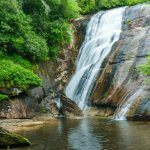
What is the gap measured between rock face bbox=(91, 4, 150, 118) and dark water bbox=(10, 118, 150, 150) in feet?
15.1

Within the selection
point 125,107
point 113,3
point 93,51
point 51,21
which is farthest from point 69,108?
point 113,3

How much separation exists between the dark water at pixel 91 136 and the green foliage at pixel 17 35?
8.32 m

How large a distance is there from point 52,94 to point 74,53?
7.28m

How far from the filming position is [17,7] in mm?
30922

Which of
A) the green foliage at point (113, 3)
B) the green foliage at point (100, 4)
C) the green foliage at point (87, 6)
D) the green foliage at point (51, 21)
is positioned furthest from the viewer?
the green foliage at point (87, 6)

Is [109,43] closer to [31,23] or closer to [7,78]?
[31,23]

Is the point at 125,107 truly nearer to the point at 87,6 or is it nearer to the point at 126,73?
the point at 126,73

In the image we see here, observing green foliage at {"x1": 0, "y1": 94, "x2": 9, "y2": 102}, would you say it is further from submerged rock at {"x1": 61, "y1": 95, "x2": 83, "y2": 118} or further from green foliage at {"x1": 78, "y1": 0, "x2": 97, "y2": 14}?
green foliage at {"x1": 78, "y1": 0, "x2": 97, "y2": 14}

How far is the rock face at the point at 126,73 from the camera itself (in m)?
28.5

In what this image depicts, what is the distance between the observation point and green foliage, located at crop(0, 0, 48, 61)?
96.0 feet

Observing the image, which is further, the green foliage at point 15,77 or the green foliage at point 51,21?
the green foliage at point 51,21

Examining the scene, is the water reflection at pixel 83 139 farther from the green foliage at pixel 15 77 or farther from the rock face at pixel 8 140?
the green foliage at pixel 15 77

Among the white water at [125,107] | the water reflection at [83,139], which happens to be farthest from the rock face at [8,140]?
the white water at [125,107]

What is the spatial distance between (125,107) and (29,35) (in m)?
9.07
